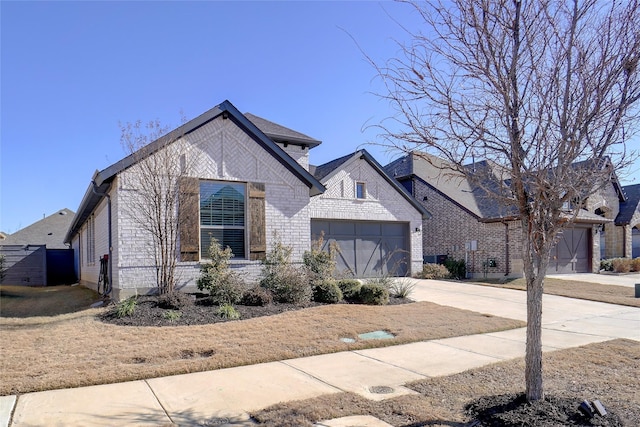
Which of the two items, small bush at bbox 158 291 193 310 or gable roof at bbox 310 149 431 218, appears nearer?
small bush at bbox 158 291 193 310

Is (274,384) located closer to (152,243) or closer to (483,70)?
(483,70)

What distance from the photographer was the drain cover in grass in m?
8.30

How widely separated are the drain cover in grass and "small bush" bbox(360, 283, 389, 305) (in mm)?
2707

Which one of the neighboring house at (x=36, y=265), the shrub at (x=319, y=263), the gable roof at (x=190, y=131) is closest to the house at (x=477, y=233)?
the gable roof at (x=190, y=131)

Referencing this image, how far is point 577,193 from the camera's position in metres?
4.15

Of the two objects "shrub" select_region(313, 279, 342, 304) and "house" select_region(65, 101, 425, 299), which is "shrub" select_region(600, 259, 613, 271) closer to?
"house" select_region(65, 101, 425, 299)

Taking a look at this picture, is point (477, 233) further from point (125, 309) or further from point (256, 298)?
point (125, 309)

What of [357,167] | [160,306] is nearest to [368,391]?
[160,306]

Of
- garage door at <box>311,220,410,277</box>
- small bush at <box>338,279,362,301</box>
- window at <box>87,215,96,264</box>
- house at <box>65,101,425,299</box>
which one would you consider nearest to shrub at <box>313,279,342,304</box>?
small bush at <box>338,279,362,301</box>

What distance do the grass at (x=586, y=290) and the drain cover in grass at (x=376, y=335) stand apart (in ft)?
27.1

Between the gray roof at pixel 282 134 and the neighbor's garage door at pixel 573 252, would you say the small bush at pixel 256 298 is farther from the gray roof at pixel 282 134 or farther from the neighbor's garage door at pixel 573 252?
the neighbor's garage door at pixel 573 252

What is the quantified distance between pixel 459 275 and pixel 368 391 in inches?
673

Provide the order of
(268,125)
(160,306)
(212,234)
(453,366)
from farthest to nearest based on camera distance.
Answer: (268,125), (212,234), (160,306), (453,366)

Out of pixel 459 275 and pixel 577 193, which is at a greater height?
pixel 577 193
